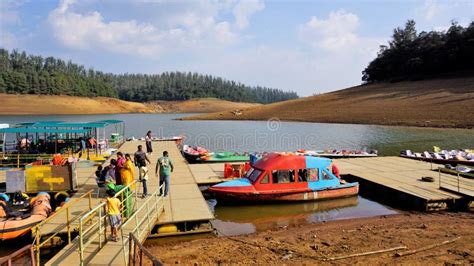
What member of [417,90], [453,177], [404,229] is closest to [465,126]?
[417,90]

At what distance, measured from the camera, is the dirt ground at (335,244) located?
10.5 m

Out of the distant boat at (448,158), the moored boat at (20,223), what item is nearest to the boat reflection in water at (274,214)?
the moored boat at (20,223)

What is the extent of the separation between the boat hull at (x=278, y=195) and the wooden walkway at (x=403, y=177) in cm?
261

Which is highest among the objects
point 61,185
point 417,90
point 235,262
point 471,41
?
point 471,41

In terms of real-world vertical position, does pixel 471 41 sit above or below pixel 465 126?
above

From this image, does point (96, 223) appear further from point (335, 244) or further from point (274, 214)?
point (274, 214)

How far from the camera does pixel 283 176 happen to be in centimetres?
1770

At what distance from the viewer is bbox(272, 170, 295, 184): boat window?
17562mm

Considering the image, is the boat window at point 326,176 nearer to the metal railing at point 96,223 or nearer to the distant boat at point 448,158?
the metal railing at point 96,223

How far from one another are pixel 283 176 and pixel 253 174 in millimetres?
1393

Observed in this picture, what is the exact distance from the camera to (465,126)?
57938 mm

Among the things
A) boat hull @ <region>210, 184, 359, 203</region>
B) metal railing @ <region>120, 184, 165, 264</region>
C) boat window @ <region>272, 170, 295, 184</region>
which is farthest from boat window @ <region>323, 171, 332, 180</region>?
metal railing @ <region>120, 184, 165, 264</region>

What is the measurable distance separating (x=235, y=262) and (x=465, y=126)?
191ft

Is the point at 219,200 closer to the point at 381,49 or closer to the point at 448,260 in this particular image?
the point at 448,260
